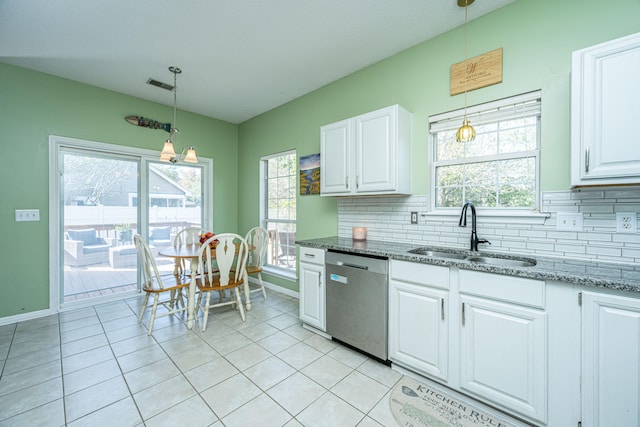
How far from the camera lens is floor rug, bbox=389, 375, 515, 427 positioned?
4.86 ft

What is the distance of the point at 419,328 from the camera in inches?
71.6

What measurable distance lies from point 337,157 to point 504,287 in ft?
5.73

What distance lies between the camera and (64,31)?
223 centimetres

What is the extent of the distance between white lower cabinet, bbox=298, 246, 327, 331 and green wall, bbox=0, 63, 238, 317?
301cm

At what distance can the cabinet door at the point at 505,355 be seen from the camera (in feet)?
4.51

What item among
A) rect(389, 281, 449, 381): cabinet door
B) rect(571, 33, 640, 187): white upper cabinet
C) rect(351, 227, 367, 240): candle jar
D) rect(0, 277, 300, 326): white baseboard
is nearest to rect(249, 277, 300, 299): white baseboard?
rect(0, 277, 300, 326): white baseboard

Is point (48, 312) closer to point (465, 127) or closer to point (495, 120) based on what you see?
point (465, 127)

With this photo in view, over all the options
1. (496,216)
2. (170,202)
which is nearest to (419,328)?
(496,216)

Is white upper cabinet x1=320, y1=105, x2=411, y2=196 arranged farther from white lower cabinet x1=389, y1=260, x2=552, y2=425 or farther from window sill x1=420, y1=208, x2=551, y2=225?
white lower cabinet x1=389, y1=260, x2=552, y2=425

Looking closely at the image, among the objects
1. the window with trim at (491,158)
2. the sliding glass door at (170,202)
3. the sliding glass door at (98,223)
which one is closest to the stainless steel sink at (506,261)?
the window with trim at (491,158)

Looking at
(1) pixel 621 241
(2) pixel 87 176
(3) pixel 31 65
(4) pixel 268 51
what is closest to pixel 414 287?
(1) pixel 621 241

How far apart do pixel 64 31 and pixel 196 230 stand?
248 cm

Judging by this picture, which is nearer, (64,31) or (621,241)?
(621,241)

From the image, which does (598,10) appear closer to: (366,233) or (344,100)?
(344,100)
